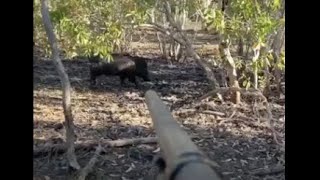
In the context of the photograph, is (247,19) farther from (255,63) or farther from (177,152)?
(177,152)

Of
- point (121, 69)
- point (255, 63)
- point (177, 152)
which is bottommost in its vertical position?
point (121, 69)

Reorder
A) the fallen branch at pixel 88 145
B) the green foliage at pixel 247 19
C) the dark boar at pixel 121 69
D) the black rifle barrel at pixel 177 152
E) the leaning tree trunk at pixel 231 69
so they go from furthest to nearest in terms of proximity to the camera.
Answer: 1. the dark boar at pixel 121 69
2. the leaning tree trunk at pixel 231 69
3. the green foliage at pixel 247 19
4. the fallen branch at pixel 88 145
5. the black rifle barrel at pixel 177 152

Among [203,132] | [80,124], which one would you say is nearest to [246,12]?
[203,132]

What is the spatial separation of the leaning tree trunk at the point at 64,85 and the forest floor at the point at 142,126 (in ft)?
0.71

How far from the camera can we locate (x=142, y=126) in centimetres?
819

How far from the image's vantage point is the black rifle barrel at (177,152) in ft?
3.18

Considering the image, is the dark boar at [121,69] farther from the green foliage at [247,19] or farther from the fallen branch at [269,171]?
the fallen branch at [269,171]

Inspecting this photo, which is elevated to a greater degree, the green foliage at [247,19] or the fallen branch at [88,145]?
the green foliage at [247,19]

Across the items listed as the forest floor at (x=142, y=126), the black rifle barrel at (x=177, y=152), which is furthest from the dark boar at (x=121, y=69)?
the black rifle barrel at (x=177, y=152)

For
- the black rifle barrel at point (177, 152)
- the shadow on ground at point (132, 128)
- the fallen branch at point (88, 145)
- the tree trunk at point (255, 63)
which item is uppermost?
the black rifle barrel at point (177, 152)

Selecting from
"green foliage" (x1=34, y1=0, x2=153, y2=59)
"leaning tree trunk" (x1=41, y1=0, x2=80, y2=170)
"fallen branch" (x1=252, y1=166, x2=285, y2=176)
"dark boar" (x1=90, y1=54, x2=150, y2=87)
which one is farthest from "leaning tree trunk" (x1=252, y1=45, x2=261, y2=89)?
"dark boar" (x1=90, y1=54, x2=150, y2=87)

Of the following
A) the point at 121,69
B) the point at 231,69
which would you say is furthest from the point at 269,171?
the point at 121,69

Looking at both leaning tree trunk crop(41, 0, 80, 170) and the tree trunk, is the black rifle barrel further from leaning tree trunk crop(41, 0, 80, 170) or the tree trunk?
the tree trunk

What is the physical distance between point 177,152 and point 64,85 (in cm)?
431
